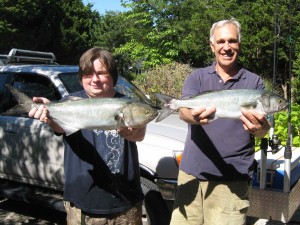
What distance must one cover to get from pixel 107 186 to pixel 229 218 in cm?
99

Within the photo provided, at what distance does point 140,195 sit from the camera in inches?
120

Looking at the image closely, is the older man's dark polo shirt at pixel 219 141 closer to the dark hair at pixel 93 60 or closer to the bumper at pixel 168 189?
the dark hair at pixel 93 60

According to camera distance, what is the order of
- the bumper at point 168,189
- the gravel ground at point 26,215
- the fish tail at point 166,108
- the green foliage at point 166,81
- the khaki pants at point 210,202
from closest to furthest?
the fish tail at point 166,108 < the khaki pants at point 210,202 < the bumper at point 168,189 < the gravel ground at point 26,215 < the green foliage at point 166,81

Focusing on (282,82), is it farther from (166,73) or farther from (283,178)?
(283,178)

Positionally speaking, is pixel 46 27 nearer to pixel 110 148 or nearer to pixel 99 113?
pixel 110 148

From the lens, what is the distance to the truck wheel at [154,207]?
15.1ft

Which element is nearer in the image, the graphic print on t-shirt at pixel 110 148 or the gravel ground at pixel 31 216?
the graphic print on t-shirt at pixel 110 148

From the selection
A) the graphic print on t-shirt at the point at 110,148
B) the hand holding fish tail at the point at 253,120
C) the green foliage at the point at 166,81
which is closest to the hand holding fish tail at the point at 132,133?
the graphic print on t-shirt at the point at 110,148

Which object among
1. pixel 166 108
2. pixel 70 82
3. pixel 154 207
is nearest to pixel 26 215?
pixel 70 82

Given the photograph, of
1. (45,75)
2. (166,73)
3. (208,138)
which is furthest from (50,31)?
(208,138)

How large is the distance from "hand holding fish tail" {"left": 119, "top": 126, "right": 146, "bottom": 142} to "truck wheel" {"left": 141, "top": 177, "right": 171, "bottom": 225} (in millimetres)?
1931

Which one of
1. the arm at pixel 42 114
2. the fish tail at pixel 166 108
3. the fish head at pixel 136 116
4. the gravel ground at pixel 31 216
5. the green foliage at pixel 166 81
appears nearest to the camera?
the fish head at pixel 136 116

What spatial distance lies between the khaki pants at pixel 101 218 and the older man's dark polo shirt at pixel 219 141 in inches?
22.3

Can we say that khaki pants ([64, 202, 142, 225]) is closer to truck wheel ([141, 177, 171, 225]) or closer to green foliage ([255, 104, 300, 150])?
truck wheel ([141, 177, 171, 225])
